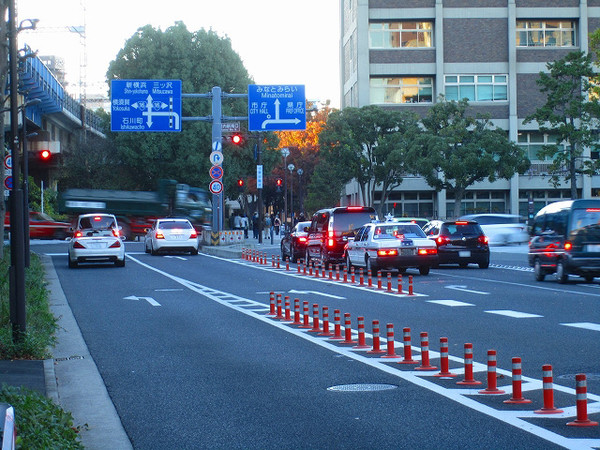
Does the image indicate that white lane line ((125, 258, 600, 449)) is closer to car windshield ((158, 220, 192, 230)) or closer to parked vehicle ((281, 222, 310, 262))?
parked vehicle ((281, 222, 310, 262))

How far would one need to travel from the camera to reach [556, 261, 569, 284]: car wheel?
23.0 meters

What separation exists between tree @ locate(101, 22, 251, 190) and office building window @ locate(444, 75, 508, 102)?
14.2 metres

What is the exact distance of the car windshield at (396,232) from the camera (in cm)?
2653

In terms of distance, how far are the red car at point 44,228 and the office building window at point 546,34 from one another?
3335 centimetres

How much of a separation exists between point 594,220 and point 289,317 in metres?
9.97

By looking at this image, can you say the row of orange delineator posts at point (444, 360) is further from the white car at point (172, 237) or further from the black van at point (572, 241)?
the white car at point (172, 237)

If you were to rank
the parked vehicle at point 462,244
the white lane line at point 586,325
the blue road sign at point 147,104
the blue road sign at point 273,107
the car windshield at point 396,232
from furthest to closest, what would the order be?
the blue road sign at point 273,107, the blue road sign at point 147,104, the parked vehicle at point 462,244, the car windshield at point 396,232, the white lane line at point 586,325

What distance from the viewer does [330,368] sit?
10570 mm

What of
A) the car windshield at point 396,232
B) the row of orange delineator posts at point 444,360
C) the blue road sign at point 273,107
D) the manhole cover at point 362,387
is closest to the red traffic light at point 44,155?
the car windshield at point 396,232

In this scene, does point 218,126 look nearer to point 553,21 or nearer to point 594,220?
point 594,220

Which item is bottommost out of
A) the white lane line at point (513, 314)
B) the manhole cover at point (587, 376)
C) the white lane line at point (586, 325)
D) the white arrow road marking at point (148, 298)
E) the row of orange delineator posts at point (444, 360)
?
the white arrow road marking at point (148, 298)

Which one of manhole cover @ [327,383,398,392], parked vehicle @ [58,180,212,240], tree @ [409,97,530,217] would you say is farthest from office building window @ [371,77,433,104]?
manhole cover @ [327,383,398,392]

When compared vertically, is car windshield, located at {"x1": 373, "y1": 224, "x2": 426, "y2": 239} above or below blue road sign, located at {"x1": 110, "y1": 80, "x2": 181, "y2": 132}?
below

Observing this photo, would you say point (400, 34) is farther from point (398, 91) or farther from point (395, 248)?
point (395, 248)
